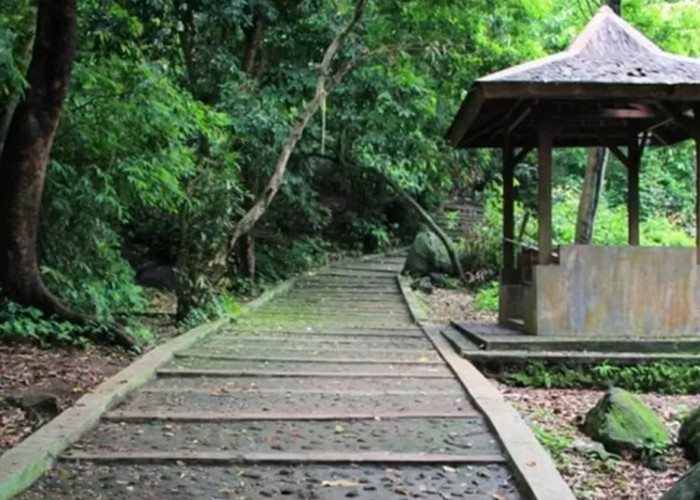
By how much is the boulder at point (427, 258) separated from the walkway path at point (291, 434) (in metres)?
9.10

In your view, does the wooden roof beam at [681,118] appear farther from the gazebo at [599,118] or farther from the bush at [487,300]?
the bush at [487,300]

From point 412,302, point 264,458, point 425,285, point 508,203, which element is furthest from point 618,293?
point 425,285

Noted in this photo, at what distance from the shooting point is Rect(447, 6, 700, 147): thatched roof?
24.3 feet

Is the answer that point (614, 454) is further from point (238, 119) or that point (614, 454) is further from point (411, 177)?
point (411, 177)

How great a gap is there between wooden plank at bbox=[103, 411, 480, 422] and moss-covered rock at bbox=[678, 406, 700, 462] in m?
1.41

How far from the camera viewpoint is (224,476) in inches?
158

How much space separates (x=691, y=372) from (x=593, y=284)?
4.29ft

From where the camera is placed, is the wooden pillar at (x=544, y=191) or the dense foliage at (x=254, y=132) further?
the dense foliage at (x=254, y=132)

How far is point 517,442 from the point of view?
4.47m

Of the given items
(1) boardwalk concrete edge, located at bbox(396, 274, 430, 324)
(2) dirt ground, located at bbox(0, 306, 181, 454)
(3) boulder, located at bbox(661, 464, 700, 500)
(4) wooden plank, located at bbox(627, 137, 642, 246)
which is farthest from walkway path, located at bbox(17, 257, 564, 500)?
(4) wooden plank, located at bbox(627, 137, 642, 246)

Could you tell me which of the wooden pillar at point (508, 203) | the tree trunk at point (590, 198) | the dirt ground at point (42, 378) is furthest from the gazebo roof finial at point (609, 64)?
the dirt ground at point (42, 378)

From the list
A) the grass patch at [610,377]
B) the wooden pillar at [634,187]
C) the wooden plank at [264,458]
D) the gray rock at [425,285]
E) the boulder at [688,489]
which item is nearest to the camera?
the boulder at [688,489]

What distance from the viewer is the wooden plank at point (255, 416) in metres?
5.13

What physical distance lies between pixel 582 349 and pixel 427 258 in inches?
399
